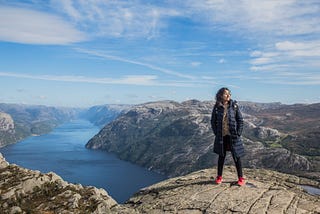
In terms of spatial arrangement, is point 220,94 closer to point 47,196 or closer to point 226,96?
point 226,96

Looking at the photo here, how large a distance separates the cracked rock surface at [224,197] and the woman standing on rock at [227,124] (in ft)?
6.89

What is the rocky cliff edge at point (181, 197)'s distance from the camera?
66.9ft

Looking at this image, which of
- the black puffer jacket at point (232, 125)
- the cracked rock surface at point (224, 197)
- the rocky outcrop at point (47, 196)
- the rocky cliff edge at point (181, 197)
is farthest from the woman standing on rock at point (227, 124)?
the rocky outcrop at point (47, 196)

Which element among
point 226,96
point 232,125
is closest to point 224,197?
point 232,125

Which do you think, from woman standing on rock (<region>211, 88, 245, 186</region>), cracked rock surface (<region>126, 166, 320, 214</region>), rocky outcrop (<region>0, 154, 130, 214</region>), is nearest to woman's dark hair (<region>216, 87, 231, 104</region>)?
woman standing on rock (<region>211, 88, 245, 186</region>)

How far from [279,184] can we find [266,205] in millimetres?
5775

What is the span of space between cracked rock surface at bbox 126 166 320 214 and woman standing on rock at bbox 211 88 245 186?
2.10 metres

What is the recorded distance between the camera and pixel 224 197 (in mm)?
21297

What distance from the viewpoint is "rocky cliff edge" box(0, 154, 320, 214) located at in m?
20.4

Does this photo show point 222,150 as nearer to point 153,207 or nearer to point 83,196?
point 153,207

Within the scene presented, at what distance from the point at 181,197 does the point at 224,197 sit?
292 centimetres

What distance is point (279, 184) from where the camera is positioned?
2525 cm

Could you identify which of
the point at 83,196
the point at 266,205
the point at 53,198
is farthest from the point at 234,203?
the point at 53,198

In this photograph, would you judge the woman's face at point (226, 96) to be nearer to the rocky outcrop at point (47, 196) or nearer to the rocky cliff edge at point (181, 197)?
the rocky cliff edge at point (181, 197)
